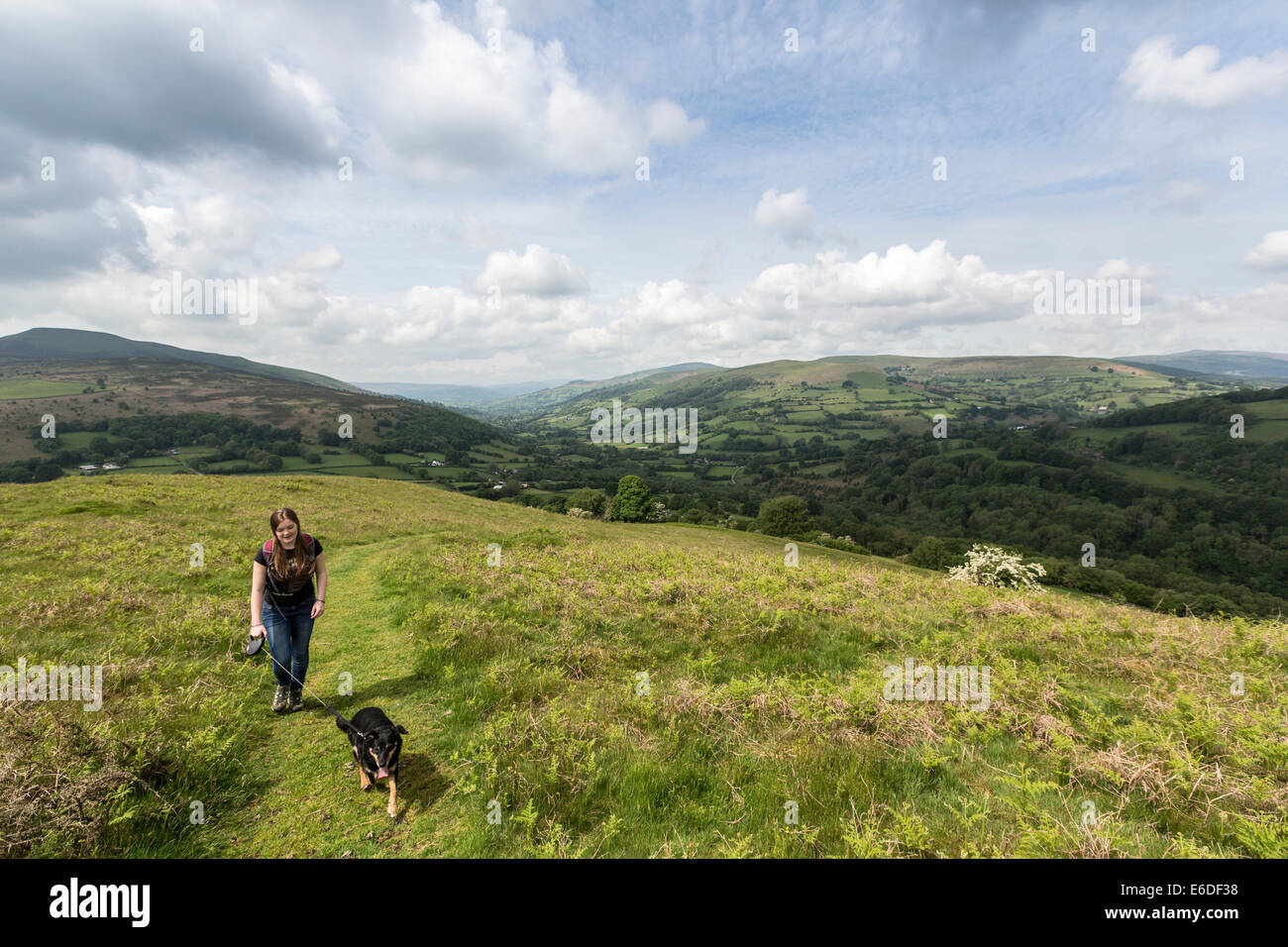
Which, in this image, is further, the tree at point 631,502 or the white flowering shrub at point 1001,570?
the tree at point 631,502

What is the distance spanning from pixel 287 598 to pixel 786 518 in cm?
7506

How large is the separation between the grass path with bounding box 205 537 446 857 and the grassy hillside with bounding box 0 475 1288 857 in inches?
1.5

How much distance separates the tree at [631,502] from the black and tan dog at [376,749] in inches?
2573

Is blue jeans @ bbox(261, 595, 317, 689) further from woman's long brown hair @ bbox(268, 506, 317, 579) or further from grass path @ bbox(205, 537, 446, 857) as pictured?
woman's long brown hair @ bbox(268, 506, 317, 579)

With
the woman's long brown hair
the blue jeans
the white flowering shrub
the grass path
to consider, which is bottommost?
the white flowering shrub

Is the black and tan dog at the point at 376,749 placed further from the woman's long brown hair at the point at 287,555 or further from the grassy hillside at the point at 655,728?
the woman's long brown hair at the point at 287,555

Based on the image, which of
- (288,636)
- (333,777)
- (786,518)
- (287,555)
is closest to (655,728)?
(333,777)

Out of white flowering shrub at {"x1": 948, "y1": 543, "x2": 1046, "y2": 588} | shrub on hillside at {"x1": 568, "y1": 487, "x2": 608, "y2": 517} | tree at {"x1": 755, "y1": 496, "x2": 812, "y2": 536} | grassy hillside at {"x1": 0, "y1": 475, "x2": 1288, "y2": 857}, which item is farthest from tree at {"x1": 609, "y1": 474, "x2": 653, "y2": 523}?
grassy hillside at {"x1": 0, "y1": 475, "x2": 1288, "y2": 857}

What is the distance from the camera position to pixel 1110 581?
66812 millimetres

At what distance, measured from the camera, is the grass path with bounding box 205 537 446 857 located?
4.91 m

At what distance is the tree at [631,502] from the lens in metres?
72.0

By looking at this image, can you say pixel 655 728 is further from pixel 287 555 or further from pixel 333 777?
pixel 287 555

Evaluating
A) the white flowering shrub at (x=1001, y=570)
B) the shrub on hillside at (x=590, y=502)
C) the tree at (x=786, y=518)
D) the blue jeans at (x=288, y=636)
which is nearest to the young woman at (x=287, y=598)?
the blue jeans at (x=288, y=636)
